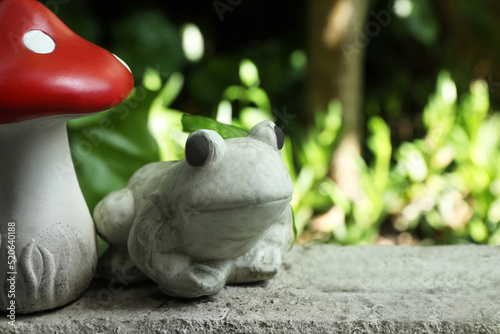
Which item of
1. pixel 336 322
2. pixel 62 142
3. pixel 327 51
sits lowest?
pixel 336 322

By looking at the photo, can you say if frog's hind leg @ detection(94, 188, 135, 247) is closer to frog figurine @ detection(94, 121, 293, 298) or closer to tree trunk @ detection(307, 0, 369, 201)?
frog figurine @ detection(94, 121, 293, 298)

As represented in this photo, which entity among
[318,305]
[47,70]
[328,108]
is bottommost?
[318,305]

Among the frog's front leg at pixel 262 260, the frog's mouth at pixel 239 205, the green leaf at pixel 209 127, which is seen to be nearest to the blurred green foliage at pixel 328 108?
the green leaf at pixel 209 127

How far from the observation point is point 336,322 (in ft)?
2.62

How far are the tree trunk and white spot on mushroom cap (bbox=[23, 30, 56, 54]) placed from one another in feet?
4.18

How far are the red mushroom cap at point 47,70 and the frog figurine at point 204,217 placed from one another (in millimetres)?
141

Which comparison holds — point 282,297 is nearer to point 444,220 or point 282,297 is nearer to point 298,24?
point 444,220

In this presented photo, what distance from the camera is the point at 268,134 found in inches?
32.4

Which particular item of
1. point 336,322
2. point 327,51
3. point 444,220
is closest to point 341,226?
point 444,220

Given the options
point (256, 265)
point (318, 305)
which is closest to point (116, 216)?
point (256, 265)

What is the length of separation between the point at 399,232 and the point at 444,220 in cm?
25

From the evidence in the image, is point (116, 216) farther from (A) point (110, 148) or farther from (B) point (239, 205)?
(A) point (110, 148)

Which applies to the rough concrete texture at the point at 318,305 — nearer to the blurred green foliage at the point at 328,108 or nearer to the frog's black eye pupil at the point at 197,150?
the frog's black eye pupil at the point at 197,150

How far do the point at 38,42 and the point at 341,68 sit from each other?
1322mm
